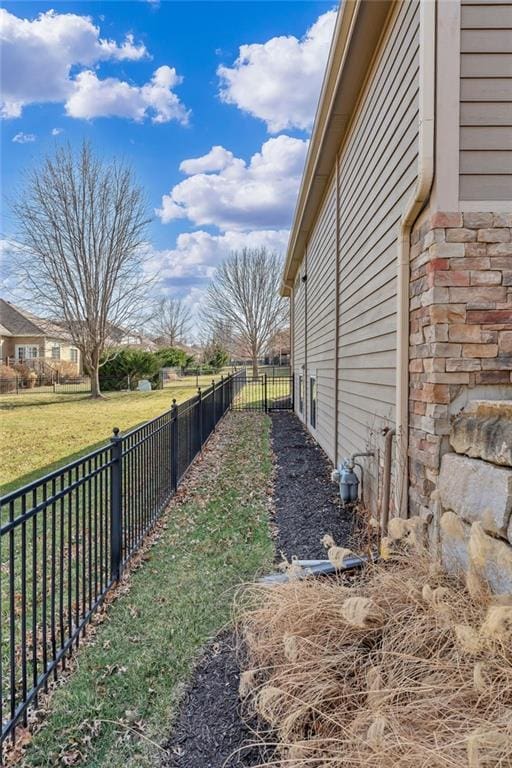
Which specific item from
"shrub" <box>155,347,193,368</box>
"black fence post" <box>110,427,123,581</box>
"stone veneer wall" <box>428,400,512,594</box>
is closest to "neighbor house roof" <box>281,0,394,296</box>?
"stone veneer wall" <box>428,400,512,594</box>

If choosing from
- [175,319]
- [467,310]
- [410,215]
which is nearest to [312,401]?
[410,215]

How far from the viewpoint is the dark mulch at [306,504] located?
4156 mm

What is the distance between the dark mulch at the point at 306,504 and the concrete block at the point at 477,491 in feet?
5.29

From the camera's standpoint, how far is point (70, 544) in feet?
8.75

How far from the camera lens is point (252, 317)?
29219 millimetres

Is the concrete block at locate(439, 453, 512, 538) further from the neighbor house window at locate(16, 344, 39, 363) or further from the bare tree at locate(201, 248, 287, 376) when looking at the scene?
the neighbor house window at locate(16, 344, 39, 363)

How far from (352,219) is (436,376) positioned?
10.5ft

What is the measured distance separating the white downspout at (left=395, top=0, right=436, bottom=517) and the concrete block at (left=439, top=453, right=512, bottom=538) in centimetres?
60

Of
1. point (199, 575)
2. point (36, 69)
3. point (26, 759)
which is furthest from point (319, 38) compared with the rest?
point (26, 759)

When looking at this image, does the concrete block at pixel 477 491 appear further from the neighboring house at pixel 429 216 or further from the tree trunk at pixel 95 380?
the tree trunk at pixel 95 380

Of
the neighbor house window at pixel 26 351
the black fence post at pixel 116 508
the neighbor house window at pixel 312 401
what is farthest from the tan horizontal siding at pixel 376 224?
the neighbor house window at pixel 26 351

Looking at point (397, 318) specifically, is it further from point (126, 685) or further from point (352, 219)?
point (126, 685)

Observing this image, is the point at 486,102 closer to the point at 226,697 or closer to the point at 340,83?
the point at 340,83

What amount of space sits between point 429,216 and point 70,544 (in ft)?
9.90
